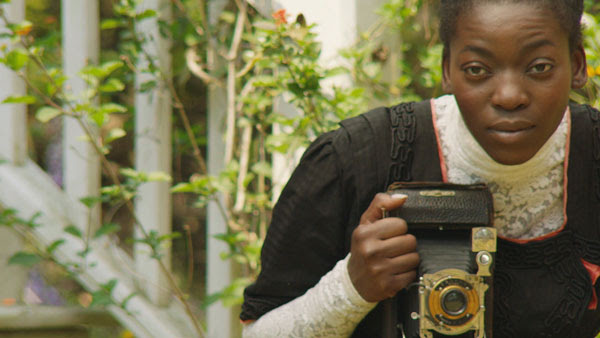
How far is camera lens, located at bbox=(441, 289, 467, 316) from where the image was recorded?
127 cm

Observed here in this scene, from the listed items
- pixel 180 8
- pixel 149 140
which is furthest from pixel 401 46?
pixel 149 140

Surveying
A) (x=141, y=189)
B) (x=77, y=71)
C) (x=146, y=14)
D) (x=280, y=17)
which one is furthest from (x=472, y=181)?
(x=77, y=71)

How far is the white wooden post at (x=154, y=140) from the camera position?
2572 mm

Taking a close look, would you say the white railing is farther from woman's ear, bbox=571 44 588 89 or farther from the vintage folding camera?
woman's ear, bbox=571 44 588 89

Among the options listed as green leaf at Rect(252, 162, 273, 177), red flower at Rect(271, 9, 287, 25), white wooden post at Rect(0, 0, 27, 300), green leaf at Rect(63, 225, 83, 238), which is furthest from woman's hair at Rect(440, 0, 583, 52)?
white wooden post at Rect(0, 0, 27, 300)

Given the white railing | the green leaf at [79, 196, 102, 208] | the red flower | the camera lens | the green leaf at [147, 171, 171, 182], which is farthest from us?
the white railing

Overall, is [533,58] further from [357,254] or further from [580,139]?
[357,254]

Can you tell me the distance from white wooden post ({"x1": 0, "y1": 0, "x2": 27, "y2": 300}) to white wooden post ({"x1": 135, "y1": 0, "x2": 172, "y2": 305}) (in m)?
0.43

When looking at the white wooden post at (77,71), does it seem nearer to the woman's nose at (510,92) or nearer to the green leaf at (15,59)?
the green leaf at (15,59)

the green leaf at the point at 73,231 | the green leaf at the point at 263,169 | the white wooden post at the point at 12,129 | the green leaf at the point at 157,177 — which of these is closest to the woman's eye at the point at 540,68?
the green leaf at the point at 263,169

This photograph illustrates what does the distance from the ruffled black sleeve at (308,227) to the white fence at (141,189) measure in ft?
3.44

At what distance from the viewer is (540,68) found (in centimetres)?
129

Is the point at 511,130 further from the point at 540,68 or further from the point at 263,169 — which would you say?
the point at 263,169

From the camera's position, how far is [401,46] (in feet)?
8.13
